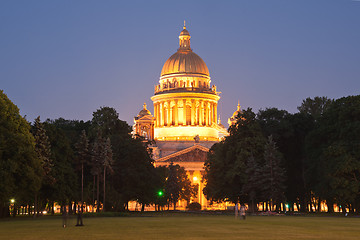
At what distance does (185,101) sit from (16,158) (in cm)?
11934

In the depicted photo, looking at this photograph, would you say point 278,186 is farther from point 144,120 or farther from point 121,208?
point 144,120

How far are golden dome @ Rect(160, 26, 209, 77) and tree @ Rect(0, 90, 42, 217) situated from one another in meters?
118

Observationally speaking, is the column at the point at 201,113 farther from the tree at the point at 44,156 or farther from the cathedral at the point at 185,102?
the tree at the point at 44,156

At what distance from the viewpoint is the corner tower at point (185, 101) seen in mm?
177625

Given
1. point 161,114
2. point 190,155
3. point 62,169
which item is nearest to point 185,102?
point 161,114

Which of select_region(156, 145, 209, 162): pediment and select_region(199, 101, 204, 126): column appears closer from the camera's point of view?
select_region(156, 145, 209, 162): pediment

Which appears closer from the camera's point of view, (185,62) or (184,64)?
(184,64)

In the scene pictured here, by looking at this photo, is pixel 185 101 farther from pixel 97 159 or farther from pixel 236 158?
pixel 97 159

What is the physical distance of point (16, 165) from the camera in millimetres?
59688

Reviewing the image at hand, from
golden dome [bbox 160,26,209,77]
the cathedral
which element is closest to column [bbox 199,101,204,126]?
the cathedral

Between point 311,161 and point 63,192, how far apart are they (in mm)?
28999

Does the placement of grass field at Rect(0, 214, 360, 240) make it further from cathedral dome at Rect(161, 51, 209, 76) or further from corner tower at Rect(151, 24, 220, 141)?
cathedral dome at Rect(161, 51, 209, 76)

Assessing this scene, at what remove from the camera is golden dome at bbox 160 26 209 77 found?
181 metres

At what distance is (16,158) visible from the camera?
61125 millimetres
